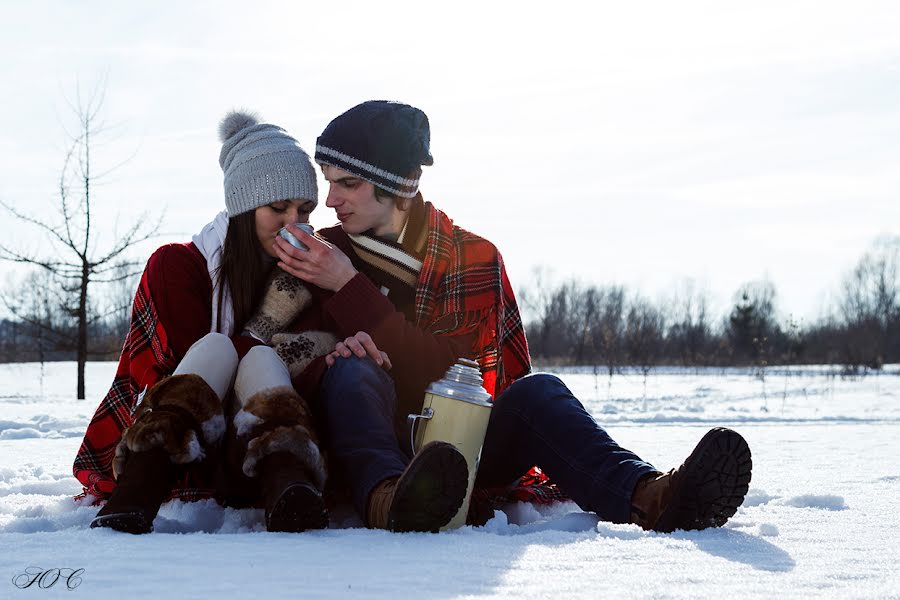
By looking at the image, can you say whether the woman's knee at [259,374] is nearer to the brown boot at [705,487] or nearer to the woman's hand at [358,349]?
the woman's hand at [358,349]

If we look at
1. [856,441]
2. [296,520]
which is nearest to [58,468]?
[296,520]

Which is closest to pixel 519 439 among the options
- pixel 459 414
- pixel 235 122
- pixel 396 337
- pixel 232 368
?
pixel 459 414

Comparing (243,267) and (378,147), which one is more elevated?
(378,147)

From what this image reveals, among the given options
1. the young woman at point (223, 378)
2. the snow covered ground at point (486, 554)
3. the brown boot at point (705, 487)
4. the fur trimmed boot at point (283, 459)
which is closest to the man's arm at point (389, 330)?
the young woman at point (223, 378)

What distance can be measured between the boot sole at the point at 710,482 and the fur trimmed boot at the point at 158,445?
1194 mm

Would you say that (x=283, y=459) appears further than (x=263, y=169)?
No

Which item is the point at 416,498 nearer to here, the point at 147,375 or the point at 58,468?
the point at 147,375

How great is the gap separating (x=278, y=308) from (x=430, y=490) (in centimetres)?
108

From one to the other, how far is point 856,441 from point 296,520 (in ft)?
15.5

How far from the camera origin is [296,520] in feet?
6.53

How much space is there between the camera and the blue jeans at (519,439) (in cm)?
223

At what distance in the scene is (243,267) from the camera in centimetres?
284

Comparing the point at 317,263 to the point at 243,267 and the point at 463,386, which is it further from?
the point at 463,386
